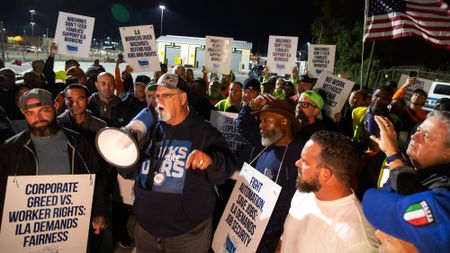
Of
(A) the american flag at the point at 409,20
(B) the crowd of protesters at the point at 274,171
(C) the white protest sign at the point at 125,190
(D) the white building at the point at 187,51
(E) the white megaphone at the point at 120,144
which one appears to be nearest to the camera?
(B) the crowd of protesters at the point at 274,171

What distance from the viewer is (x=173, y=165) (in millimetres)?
2840

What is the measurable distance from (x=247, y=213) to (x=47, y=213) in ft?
5.85

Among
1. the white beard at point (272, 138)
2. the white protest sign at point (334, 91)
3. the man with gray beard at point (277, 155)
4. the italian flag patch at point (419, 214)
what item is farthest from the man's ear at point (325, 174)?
the white protest sign at point (334, 91)

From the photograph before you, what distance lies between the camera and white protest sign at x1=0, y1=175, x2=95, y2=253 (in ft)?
9.80

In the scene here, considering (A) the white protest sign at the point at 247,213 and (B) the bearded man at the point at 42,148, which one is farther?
(B) the bearded man at the point at 42,148

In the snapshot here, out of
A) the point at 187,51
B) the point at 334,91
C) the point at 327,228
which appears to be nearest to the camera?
the point at 327,228

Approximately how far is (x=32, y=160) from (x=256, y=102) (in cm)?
225

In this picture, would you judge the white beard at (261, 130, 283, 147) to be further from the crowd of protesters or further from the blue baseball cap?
the blue baseball cap

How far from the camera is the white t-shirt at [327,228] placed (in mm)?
1990

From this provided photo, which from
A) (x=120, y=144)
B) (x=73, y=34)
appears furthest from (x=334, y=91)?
(x=73, y=34)

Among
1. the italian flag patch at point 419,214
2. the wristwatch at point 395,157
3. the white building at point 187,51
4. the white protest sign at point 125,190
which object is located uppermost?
the white building at point 187,51

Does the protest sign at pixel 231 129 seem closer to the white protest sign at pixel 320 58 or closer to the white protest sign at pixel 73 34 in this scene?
the white protest sign at pixel 73 34

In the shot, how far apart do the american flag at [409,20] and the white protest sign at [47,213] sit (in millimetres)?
7049

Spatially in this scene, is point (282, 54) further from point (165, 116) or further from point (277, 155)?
point (165, 116)
